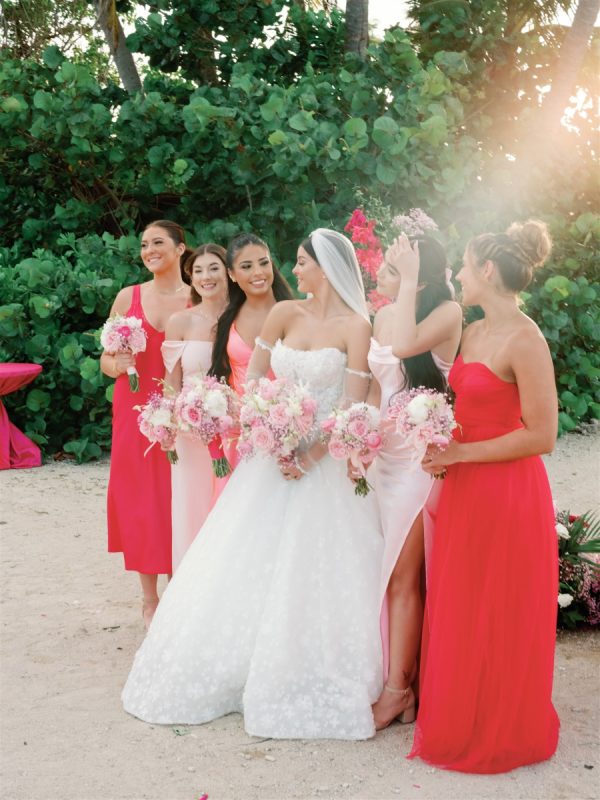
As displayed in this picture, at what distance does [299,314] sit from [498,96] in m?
9.38

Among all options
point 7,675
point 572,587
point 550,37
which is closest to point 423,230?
point 572,587

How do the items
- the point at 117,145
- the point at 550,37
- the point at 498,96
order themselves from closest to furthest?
1. the point at 117,145
2. the point at 498,96
3. the point at 550,37

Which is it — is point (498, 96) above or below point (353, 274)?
above

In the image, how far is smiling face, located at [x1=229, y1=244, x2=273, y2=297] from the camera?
16.3 ft

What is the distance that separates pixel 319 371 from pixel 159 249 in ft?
5.67

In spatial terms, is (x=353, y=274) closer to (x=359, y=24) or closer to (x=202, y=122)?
(x=202, y=122)

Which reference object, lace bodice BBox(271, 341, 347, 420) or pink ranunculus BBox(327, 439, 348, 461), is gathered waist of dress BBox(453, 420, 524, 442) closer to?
Result: pink ranunculus BBox(327, 439, 348, 461)

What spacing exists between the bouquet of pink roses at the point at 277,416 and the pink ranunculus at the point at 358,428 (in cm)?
27

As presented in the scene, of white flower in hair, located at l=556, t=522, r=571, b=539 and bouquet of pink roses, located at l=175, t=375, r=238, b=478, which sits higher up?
bouquet of pink roses, located at l=175, t=375, r=238, b=478

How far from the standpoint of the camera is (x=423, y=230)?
433 centimetres

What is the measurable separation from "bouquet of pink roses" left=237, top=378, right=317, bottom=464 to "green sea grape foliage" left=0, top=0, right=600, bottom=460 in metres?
6.08

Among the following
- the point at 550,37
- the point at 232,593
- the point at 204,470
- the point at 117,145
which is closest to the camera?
the point at 232,593

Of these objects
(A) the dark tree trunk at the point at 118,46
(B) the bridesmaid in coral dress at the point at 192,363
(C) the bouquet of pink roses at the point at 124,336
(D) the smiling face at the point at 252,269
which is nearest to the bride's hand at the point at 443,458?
(D) the smiling face at the point at 252,269

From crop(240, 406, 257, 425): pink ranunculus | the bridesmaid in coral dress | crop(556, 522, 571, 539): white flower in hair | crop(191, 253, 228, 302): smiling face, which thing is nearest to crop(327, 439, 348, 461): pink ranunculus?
crop(240, 406, 257, 425): pink ranunculus
